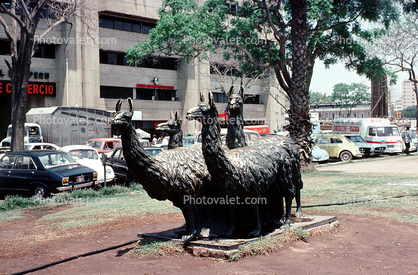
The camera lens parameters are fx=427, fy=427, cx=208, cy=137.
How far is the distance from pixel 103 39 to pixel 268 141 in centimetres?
3273

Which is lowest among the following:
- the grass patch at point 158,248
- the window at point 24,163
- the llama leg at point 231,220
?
the grass patch at point 158,248

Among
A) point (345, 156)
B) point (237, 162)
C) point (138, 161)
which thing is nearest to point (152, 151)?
point (237, 162)

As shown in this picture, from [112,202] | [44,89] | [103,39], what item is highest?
[103,39]

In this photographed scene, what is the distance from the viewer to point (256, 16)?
21.0m

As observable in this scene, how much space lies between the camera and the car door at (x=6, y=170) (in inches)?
526

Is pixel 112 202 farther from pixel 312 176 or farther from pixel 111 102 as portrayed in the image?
pixel 111 102

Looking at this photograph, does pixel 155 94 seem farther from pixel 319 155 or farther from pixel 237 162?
pixel 237 162

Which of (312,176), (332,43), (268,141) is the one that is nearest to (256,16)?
(332,43)

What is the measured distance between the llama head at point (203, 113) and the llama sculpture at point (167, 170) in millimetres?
764

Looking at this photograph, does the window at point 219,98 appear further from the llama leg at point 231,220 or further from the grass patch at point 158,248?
the grass patch at point 158,248

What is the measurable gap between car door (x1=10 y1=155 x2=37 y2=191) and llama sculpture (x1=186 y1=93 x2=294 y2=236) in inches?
342

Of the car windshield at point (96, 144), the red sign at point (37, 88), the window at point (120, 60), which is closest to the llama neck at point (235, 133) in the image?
the car windshield at point (96, 144)

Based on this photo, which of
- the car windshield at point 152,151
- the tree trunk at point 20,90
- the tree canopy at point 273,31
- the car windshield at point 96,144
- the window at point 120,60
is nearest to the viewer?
the car windshield at point 152,151

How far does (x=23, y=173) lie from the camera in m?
13.2
